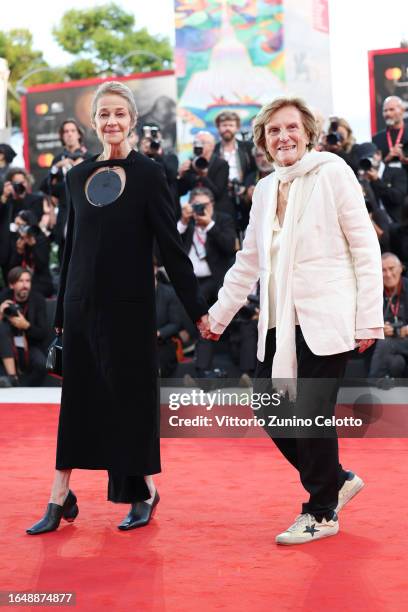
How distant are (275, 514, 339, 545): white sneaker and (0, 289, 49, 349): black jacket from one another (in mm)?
5105

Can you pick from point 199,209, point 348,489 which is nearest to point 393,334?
point 199,209

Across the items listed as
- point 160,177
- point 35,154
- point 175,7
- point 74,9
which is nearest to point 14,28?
point 74,9

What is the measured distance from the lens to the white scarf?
3836mm

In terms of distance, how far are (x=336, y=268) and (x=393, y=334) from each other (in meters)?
3.83

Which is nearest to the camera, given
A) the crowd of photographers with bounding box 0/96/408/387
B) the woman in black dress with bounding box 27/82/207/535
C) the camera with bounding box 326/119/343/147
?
the woman in black dress with bounding box 27/82/207/535

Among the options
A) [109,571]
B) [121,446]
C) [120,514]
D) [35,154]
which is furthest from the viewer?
[35,154]

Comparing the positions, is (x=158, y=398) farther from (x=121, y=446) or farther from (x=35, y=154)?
(x=35, y=154)

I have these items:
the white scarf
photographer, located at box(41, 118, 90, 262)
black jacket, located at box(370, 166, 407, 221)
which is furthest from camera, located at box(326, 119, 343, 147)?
the white scarf

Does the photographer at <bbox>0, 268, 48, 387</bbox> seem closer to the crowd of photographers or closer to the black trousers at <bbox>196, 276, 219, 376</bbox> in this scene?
the crowd of photographers

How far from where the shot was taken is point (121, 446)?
4168 millimetres

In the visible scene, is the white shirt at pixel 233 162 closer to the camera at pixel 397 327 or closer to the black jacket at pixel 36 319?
the black jacket at pixel 36 319

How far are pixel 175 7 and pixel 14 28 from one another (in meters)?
30.5

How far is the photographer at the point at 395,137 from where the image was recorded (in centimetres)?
852

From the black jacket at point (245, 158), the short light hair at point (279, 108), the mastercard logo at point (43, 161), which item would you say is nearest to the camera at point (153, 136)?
the black jacket at point (245, 158)
